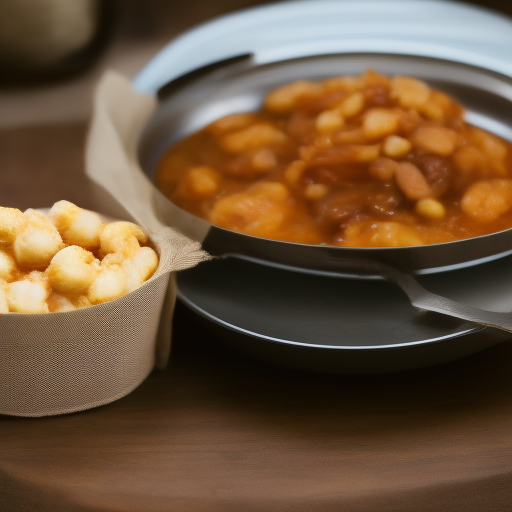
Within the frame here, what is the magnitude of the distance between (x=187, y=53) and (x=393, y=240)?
2.38 ft

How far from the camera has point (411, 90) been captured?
1.30 m

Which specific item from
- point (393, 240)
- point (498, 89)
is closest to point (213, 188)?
point (393, 240)

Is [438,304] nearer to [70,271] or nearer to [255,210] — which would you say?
[255,210]

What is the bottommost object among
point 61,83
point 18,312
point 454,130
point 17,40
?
point 61,83

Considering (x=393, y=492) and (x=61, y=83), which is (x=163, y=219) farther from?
(x=61, y=83)

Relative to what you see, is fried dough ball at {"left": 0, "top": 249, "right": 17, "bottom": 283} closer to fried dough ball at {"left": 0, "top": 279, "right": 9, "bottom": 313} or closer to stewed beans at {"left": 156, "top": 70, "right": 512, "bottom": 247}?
fried dough ball at {"left": 0, "top": 279, "right": 9, "bottom": 313}

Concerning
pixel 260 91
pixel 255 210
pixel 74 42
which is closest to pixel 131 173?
pixel 255 210

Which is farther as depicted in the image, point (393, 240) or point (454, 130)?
point (454, 130)

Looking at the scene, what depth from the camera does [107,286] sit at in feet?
2.92

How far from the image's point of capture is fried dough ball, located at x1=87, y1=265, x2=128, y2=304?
888mm

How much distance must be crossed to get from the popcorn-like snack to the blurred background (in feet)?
3.71

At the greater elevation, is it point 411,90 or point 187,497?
point 411,90

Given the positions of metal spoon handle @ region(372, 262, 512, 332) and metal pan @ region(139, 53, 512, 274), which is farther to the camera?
metal pan @ region(139, 53, 512, 274)

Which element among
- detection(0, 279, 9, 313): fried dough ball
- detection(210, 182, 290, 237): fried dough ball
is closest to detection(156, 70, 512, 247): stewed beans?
detection(210, 182, 290, 237): fried dough ball
